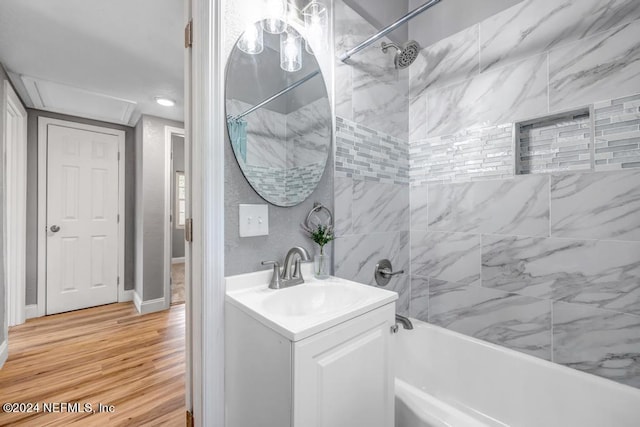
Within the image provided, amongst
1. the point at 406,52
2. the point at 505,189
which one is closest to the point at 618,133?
the point at 505,189

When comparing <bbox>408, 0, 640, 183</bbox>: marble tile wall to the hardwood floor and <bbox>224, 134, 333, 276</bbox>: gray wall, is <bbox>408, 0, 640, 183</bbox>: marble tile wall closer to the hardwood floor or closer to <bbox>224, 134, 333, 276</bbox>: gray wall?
<bbox>224, 134, 333, 276</bbox>: gray wall

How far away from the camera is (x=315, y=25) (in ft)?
4.47

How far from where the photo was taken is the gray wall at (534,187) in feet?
A: 3.86

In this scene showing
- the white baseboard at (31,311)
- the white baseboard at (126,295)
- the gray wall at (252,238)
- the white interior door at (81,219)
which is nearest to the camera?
the gray wall at (252,238)

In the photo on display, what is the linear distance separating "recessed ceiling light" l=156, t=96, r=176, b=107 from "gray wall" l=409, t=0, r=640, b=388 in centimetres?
229

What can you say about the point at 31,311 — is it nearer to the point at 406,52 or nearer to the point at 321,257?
the point at 321,257

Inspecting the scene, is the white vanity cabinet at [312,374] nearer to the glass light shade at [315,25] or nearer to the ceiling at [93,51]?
the glass light shade at [315,25]

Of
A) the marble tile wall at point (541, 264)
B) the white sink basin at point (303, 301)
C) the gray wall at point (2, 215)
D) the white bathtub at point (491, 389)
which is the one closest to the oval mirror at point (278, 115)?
the white sink basin at point (303, 301)

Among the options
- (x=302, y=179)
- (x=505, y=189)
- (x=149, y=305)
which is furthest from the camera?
(x=149, y=305)

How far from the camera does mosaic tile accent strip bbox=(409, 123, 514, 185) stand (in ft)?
4.92

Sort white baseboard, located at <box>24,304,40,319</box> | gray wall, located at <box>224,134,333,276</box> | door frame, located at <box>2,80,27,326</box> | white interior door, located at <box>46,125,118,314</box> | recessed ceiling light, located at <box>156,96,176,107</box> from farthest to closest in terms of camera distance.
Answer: white interior door, located at <box>46,125,118,314</box> < white baseboard, located at <box>24,304,40,319</box> < recessed ceiling light, located at <box>156,96,176,107</box> < door frame, located at <box>2,80,27,326</box> < gray wall, located at <box>224,134,333,276</box>

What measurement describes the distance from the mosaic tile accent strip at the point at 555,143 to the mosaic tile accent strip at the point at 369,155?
26.0 inches

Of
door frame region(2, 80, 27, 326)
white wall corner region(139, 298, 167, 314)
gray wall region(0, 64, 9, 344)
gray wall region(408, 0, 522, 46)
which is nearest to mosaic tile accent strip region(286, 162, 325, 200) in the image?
gray wall region(408, 0, 522, 46)

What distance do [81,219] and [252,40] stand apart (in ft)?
10.7
